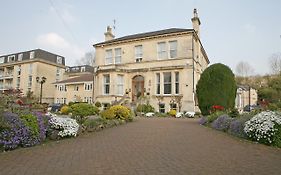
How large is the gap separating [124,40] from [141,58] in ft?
11.8

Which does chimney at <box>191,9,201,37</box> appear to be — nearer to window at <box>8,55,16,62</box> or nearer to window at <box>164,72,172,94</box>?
window at <box>164,72,172,94</box>

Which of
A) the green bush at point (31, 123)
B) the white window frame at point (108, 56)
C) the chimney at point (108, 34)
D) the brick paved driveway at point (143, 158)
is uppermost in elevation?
the chimney at point (108, 34)

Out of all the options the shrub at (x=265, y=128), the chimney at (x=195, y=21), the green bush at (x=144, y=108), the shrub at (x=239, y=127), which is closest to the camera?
the shrub at (x=265, y=128)

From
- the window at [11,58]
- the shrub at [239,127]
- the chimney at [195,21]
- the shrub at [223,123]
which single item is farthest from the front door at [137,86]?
the window at [11,58]

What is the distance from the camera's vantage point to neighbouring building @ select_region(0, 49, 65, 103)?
53375mm

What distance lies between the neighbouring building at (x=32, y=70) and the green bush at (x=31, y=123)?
47.2 metres

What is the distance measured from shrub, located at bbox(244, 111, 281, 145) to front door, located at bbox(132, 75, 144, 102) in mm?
20332

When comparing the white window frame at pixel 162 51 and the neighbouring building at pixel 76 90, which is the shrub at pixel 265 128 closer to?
the white window frame at pixel 162 51

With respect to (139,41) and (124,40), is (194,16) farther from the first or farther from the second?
(124,40)

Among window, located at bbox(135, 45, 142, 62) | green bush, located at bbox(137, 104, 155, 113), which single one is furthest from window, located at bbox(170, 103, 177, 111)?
window, located at bbox(135, 45, 142, 62)

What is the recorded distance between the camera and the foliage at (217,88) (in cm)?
1559

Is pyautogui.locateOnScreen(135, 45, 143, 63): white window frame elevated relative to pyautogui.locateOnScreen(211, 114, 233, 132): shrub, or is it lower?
elevated

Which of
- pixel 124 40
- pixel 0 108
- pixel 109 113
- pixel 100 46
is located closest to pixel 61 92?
pixel 100 46

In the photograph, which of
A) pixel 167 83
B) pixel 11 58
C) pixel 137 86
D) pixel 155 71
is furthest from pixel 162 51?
pixel 11 58
